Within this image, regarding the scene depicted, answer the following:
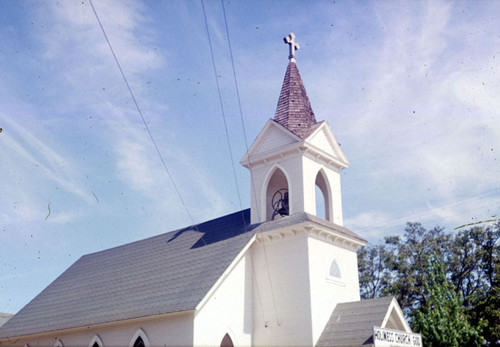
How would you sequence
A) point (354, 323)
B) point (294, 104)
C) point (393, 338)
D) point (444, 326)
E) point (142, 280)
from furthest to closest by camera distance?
point (294, 104), point (142, 280), point (444, 326), point (354, 323), point (393, 338)

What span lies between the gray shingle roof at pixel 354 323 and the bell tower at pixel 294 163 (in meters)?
4.39

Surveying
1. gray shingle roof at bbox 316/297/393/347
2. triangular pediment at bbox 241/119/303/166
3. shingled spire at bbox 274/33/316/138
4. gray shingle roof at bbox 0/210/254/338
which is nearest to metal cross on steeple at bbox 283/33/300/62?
shingled spire at bbox 274/33/316/138

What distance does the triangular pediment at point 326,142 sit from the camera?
2389 centimetres

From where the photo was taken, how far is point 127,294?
2375 cm

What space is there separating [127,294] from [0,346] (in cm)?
973

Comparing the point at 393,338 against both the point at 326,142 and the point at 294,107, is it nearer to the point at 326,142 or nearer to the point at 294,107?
the point at 326,142

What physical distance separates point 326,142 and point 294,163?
2446 mm

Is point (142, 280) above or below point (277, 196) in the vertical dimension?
below

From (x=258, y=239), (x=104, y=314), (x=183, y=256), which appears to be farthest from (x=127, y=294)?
(x=258, y=239)

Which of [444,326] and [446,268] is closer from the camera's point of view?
[444,326]

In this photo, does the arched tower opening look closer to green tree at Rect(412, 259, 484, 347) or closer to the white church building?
the white church building

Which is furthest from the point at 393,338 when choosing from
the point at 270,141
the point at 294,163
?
the point at 270,141

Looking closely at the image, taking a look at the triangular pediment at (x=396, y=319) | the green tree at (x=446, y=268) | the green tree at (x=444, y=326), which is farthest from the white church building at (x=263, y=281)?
the green tree at (x=446, y=268)

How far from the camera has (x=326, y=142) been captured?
24.8 metres
